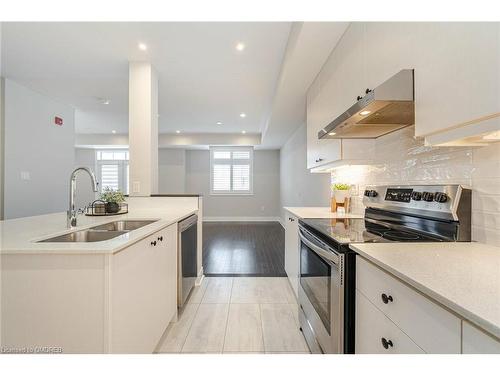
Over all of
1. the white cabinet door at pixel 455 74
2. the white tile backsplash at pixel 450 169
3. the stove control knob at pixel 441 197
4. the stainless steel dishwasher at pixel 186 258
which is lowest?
the stainless steel dishwasher at pixel 186 258

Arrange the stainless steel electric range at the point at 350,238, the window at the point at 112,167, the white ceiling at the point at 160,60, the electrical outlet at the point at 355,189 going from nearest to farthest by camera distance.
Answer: the stainless steel electric range at the point at 350,238 < the white ceiling at the point at 160,60 < the electrical outlet at the point at 355,189 < the window at the point at 112,167

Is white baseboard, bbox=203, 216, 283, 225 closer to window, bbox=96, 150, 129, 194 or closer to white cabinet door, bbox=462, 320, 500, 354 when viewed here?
window, bbox=96, 150, 129, 194

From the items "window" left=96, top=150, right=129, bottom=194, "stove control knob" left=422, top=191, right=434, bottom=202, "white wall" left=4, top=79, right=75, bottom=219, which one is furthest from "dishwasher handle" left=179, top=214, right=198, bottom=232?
"window" left=96, top=150, right=129, bottom=194

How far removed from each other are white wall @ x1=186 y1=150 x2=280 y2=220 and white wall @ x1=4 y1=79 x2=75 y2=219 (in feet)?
12.1

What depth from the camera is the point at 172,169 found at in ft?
24.7

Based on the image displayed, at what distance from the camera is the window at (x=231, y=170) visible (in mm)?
7883

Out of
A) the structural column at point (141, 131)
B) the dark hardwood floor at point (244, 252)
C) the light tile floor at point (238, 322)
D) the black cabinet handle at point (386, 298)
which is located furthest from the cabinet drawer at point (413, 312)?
the structural column at point (141, 131)

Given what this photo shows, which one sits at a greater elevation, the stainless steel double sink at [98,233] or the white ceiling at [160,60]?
the white ceiling at [160,60]

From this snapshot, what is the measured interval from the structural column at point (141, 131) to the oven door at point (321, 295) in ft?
6.19

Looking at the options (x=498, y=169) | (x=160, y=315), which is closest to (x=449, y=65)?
(x=498, y=169)

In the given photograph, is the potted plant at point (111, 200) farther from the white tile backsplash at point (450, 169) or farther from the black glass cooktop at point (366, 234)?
the white tile backsplash at point (450, 169)

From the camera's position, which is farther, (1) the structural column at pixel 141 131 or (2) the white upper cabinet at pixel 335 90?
A: (1) the structural column at pixel 141 131
